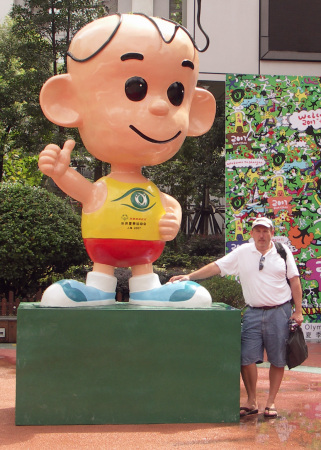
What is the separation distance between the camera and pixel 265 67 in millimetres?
14953

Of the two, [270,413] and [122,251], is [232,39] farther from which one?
[270,413]

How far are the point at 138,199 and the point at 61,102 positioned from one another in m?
1.02

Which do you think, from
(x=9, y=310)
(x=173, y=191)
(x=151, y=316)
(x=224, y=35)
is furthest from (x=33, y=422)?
(x=173, y=191)

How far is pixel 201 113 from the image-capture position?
5.46 metres

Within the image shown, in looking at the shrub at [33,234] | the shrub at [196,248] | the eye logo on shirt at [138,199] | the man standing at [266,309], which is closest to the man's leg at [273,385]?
the man standing at [266,309]

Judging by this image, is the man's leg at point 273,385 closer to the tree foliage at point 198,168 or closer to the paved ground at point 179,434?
the paved ground at point 179,434

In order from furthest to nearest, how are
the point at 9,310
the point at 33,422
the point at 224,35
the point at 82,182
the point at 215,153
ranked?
1. the point at 215,153
2. the point at 224,35
3. the point at 9,310
4. the point at 82,182
5. the point at 33,422

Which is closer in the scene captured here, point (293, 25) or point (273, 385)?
point (273, 385)

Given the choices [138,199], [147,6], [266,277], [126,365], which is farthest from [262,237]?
[147,6]

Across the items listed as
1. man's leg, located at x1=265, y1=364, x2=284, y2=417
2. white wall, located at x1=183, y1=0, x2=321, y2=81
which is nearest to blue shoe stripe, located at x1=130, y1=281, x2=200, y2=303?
man's leg, located at x1=265, y1=364, x2=284, y2=417

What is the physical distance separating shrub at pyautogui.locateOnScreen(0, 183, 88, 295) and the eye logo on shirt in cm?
411

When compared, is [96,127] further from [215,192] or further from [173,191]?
[215,192]

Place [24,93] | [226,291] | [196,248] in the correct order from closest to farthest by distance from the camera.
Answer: [226,291] → [24,93] → [196,248]

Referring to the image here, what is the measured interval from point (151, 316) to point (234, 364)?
713 mm
